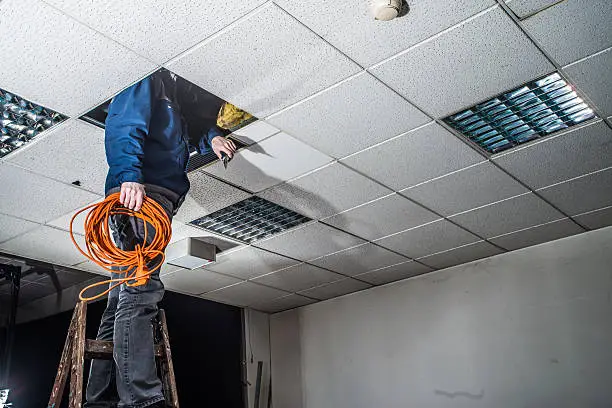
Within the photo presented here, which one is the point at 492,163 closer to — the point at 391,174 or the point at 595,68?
the point at 391,174

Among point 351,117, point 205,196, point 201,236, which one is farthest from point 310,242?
point 351,117

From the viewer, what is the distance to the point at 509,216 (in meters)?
5.11

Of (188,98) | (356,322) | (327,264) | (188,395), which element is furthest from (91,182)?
(356,322)

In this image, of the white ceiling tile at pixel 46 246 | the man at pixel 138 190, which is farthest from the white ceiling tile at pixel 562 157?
the white ceiling tile at pixel 46 246

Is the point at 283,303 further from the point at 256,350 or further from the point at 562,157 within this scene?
the point at 562,157

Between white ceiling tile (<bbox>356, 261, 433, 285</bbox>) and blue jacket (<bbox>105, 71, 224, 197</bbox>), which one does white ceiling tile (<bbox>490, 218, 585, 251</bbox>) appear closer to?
white ceiling tile (<bbox>356, 261, 433, 285</bbox>)

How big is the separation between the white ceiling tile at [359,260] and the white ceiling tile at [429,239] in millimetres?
118

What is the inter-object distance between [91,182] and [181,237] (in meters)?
1.17

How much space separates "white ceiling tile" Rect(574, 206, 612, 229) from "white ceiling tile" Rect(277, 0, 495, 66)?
2889mm

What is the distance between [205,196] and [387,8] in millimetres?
2133

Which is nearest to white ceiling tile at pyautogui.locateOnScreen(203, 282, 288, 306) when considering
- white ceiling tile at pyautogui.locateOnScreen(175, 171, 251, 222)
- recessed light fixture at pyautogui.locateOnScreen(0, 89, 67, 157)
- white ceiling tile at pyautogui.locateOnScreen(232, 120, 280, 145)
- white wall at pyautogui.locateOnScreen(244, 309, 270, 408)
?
white wall at pyautogui.locateOnScreen(244, 309, 270, 408)

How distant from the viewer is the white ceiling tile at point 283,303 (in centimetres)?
685

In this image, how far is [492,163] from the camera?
4.31 metres

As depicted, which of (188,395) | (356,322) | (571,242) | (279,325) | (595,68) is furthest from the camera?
(279,325)
